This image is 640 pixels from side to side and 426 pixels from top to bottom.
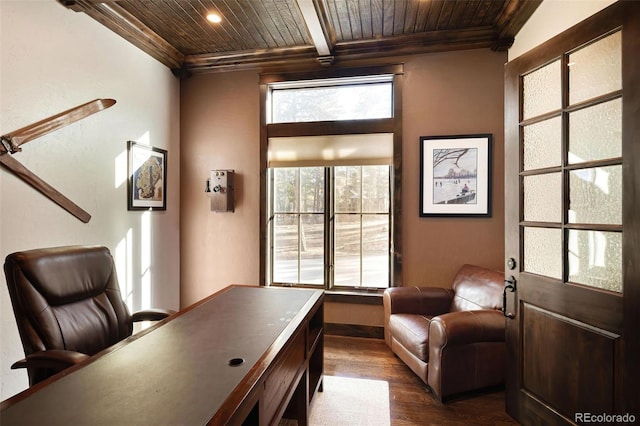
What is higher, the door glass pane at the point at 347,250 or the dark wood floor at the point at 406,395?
the door glass pane at the point at 347,250

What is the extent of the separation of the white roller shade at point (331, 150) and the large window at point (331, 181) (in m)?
0.01

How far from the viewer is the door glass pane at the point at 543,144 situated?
6.04ft

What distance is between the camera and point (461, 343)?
2.20 meters

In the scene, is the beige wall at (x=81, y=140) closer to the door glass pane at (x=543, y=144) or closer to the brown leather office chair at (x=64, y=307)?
the brown leather office chair at (x=64, y=307)

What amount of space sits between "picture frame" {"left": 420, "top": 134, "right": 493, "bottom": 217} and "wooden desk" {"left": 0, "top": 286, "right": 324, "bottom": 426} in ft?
6.46

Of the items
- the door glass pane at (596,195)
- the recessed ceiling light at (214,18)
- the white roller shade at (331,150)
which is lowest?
the door glass pane at (596,195)

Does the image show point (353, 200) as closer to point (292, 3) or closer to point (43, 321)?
point (292, 3)

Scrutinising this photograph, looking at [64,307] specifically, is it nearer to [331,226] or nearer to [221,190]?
[221,190]

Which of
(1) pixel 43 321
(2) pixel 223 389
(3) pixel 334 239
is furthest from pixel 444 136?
(1) pixel 43 321

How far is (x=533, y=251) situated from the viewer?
6.55 ft

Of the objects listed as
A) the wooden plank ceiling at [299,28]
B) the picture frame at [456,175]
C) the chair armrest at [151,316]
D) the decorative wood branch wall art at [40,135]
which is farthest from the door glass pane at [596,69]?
the decorative wood branch wall art at [40,135]

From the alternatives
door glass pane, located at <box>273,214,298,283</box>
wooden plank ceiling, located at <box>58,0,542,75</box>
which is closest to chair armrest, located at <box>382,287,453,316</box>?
door glass pane, located at <box>273,214,298,283</box>

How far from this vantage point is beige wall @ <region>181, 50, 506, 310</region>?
3.16m

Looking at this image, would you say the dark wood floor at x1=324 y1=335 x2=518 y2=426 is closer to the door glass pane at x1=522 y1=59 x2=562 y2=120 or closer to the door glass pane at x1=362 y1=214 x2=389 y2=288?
the door glass pane at x1=362 y1=214 x2=389 y2=288
